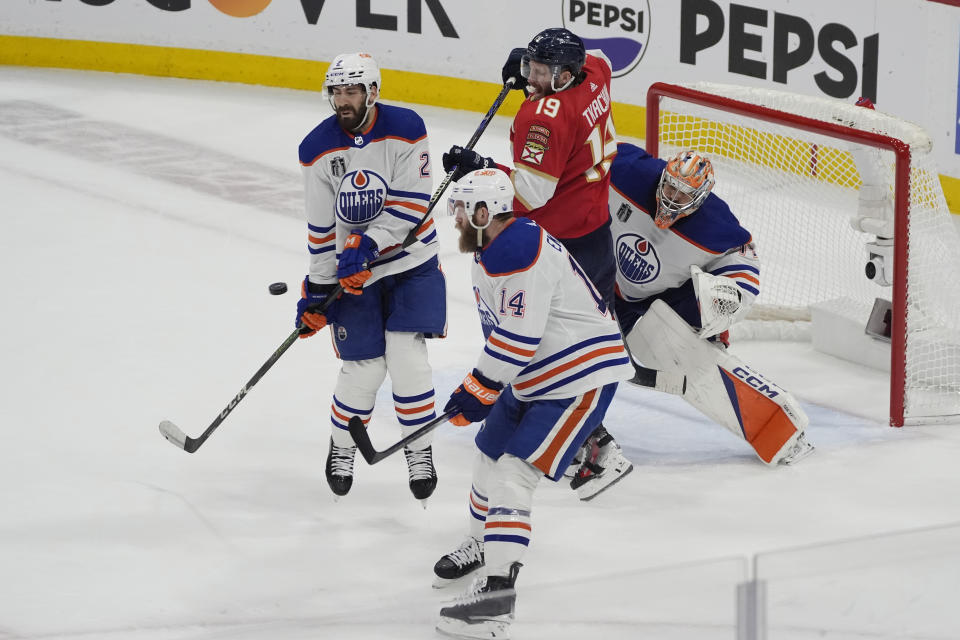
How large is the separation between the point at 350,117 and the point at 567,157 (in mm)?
709

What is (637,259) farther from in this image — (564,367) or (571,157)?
(564,367)

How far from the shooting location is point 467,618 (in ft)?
8.42

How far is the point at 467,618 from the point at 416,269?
1.37 m

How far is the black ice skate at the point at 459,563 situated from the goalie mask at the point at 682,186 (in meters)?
1.17

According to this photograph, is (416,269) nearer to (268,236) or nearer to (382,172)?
(382,172)

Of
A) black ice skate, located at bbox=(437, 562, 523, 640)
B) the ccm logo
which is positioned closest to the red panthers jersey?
the ccm logo

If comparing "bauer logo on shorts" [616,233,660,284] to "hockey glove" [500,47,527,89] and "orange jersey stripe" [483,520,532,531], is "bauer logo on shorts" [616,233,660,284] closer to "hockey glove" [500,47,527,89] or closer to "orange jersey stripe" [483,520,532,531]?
"hockey glove" [500,47,527,89]

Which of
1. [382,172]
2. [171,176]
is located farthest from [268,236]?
[382,172]

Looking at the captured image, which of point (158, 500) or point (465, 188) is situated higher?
point (465, 188)

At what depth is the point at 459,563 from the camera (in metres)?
3.35

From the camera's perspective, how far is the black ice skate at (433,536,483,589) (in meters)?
3.34

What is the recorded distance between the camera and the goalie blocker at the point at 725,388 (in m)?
4.05

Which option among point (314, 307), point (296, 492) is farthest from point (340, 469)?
point (314, 307)

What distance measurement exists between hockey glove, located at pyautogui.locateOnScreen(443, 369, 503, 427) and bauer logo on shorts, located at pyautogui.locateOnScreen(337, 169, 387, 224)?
67 centimetres
